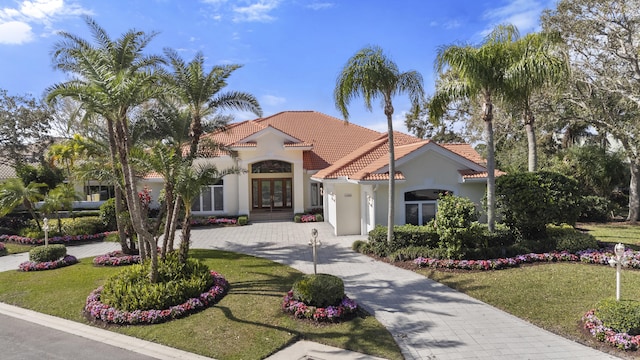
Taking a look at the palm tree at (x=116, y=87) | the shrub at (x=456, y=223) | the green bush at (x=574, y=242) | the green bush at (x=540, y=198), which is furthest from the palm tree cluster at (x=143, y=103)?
the green bush at (x=574, y=242)

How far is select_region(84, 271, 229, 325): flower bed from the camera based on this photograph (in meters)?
8.79

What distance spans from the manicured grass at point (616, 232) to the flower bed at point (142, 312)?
54.1ft

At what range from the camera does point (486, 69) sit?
525 inches

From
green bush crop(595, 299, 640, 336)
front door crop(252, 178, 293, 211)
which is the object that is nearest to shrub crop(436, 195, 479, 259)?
green bush crop(595, 299, 640, 336)

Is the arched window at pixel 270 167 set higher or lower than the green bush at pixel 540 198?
higher

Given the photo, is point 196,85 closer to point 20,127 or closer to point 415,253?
point 415,253

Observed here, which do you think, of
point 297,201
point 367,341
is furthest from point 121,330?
point 297,201

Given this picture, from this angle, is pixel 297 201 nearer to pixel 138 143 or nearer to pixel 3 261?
pixel 138 143

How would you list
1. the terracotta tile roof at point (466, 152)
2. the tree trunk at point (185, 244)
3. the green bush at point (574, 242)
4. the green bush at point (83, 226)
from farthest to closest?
the terracotta tile roof at point (466, 152)
the green bush at point (83, 226)
the green bush at point (574, 242)
the tree trunk at point (185, 244)

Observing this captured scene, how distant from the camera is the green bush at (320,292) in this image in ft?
29.7

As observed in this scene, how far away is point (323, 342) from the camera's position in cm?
770

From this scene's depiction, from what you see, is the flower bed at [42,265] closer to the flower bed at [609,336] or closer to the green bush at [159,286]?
the green bush at [159,286]

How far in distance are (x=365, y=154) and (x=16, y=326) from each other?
52.9 feet

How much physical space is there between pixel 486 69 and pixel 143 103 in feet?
39.3
